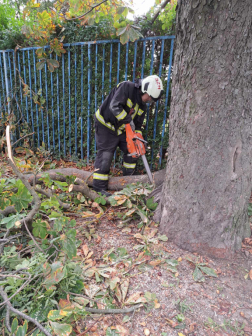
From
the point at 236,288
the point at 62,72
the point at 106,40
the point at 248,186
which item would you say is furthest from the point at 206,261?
the point at 62,72

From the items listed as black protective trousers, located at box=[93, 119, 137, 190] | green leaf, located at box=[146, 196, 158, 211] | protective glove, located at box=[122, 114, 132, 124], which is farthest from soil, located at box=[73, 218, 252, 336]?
protective glove, located at box=[122, 114, 132, 124]

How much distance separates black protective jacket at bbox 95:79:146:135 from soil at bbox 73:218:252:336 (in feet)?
5.33

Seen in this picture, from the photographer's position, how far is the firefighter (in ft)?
9.18

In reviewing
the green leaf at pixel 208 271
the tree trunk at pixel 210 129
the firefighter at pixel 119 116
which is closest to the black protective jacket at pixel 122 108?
the firefighter at pixel 119 116

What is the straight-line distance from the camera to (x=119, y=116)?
282 centimetres

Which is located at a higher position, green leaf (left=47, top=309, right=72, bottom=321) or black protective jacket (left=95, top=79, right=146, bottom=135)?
black protective jacket (left=95, top=79, right=146, bottom=135)

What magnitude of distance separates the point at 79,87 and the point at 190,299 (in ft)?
12.3

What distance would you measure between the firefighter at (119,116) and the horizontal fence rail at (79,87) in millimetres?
432

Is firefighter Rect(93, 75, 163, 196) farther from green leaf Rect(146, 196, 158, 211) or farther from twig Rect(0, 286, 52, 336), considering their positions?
twig Rect(0, 286, 52, 336)

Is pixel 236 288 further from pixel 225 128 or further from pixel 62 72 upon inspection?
pixel 62 72

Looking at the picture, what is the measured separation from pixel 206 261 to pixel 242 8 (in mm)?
2004

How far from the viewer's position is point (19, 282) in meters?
1.49

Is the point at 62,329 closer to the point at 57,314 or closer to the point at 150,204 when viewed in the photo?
the point at 57,314

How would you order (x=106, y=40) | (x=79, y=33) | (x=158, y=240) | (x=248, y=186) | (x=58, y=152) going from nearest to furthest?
(x=248, y=186), (x=158, y=240), (x=106, y=40), (x=79, y=33), (x=58, y=152)
